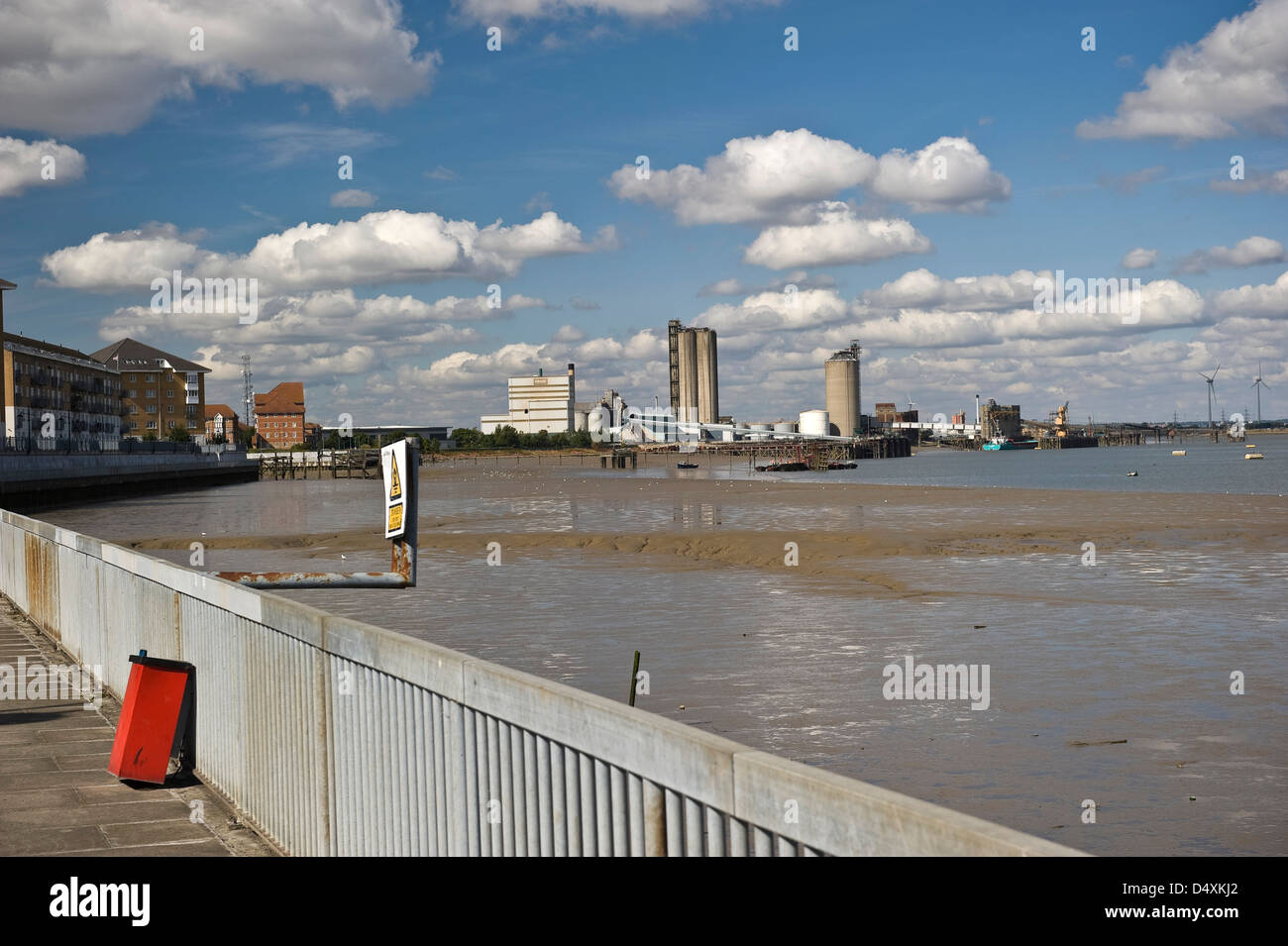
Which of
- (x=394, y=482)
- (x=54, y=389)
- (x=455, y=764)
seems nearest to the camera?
(x=455, y=764)

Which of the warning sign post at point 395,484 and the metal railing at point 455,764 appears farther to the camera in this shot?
the warning sign post at point 395,484

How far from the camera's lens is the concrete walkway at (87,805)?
7945mm

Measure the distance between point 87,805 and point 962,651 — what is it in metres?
→ 14.5

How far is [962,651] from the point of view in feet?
66.6

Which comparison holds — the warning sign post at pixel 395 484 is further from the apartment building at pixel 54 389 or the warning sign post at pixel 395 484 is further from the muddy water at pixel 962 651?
the apartment building at pixel 54 389

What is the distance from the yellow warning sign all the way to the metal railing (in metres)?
1.54

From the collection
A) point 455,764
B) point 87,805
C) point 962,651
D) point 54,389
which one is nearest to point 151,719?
point 87,805

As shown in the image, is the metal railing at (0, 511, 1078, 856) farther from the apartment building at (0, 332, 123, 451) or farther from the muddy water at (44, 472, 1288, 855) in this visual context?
the apartment building at (0, 332, 123, 451)

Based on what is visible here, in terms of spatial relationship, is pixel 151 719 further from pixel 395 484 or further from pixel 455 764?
pixel 455 764

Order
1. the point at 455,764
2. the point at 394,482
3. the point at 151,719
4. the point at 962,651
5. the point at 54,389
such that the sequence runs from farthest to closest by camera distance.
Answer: the point at 54,389 < the point at 962,651 < the point at 394,482 < the point at 151,719 < the point at 455,764

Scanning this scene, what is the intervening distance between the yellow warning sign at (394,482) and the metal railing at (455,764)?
154 centimetres

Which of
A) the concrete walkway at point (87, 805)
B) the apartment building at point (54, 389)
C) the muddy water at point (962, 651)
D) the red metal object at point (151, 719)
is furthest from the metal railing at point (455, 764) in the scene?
the apartment building at point (54, 389)

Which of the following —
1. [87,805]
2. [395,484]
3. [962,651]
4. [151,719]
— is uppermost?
[395,484]
